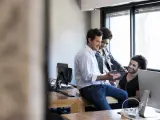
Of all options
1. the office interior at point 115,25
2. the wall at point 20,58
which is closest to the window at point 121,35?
the office interior at point 115,25

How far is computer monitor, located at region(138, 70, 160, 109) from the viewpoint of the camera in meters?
2.22

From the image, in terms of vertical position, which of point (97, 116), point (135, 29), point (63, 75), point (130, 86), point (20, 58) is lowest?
point (97, 116)

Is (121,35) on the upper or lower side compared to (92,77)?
upper

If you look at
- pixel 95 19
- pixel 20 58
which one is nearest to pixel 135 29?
pixel 95 19

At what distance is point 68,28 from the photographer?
5789 mm

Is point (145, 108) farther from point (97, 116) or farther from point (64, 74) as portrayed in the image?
point (64, 74)

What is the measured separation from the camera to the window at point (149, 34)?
4.63 meters

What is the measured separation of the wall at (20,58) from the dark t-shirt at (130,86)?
3.19 metres

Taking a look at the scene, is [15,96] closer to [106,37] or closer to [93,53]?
[93,53]

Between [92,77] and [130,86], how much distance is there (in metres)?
0.59

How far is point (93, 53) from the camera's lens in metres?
3.30

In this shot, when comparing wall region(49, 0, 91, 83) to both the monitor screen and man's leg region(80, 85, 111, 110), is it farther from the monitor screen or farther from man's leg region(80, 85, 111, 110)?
man's leg region(80, 85, 111, 110)

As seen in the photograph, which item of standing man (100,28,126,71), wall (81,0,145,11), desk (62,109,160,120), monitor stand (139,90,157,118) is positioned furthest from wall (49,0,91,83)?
monitor stand (139,90,157,118)

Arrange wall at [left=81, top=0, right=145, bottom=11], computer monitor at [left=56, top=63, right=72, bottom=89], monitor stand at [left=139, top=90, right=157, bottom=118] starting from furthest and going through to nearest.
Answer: wall at [left=81, top=0, right=145, bottom=11], computer monitor at [left=56, top=63, right=72, bottom=89], monitor stand at [left=139, top=90, right=157, bottom=118]
